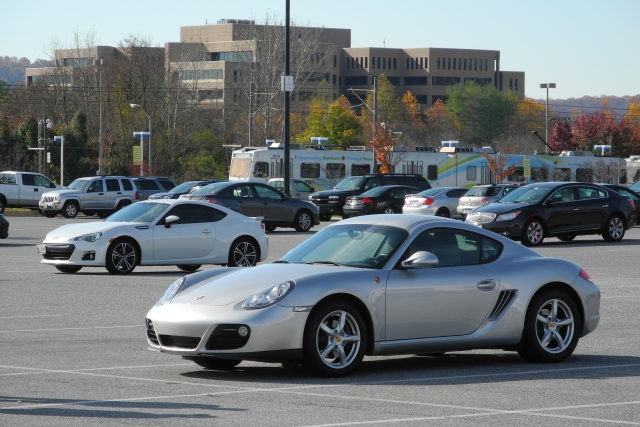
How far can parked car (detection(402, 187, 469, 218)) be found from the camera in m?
40.2

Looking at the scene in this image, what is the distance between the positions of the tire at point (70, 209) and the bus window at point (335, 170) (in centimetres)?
1466

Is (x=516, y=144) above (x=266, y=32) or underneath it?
underneath

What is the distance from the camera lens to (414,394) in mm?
8062

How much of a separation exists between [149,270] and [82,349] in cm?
999

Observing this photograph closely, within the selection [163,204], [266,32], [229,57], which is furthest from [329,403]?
[229,57]

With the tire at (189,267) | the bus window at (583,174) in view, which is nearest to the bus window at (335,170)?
the bus window at (583,174)

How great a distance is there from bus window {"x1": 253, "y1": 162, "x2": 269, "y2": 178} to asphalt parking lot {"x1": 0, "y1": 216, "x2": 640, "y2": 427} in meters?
37.8

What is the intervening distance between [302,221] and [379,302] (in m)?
25.4

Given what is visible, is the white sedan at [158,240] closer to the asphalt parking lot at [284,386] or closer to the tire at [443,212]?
the asphalt parking lot at [284,386]

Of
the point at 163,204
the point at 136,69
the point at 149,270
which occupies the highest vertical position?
the point at 136,69

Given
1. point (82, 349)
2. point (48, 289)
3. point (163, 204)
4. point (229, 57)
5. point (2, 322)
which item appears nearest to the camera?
point (82, 349)

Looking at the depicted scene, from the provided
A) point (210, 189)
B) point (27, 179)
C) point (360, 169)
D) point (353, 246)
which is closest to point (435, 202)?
point (210, 189)

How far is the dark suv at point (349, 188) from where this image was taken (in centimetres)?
4278

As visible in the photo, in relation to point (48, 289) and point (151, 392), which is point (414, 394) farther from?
point (48, 289)
